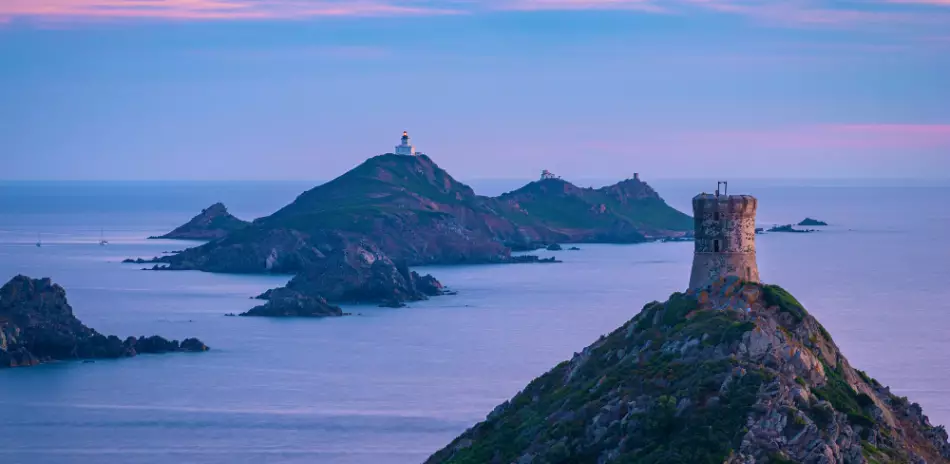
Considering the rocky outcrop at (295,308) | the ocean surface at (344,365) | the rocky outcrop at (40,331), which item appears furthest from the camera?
the rocky outcrop at (295,308)

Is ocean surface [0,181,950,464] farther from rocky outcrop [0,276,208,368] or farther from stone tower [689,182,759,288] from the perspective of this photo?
stone tower [689,182,759,288]

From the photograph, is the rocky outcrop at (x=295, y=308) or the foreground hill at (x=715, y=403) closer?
the foreground hill at (x=715, y=403)

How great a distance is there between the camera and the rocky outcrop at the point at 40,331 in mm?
104938

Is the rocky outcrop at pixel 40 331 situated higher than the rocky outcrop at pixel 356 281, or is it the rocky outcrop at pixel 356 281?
the rocky outcrop at pixel 356 281

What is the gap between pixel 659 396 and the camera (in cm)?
4406

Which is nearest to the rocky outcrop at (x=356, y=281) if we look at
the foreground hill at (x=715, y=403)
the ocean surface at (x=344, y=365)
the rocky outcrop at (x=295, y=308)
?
the ocean surface at (x=344, y=365)

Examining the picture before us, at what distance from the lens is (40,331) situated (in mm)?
107375

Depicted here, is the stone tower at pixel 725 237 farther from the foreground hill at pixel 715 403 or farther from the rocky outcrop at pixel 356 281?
the rocky outcrop at pixel 356 281

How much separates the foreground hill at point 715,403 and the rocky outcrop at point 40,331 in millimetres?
59675

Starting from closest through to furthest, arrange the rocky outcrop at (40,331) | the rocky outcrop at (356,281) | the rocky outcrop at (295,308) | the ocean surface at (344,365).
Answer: the ocean surface at (344,365), the rocky outcrop at (40,331), the rocky outcrop at (295,308), the rocky outcrop at (356,281)

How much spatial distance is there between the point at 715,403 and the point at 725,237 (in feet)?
32.4

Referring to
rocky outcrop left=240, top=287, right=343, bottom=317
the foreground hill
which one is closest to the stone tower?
the foreground hill

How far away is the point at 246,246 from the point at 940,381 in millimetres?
111425

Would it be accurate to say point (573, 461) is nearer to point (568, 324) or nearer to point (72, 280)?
point (568, 324)
